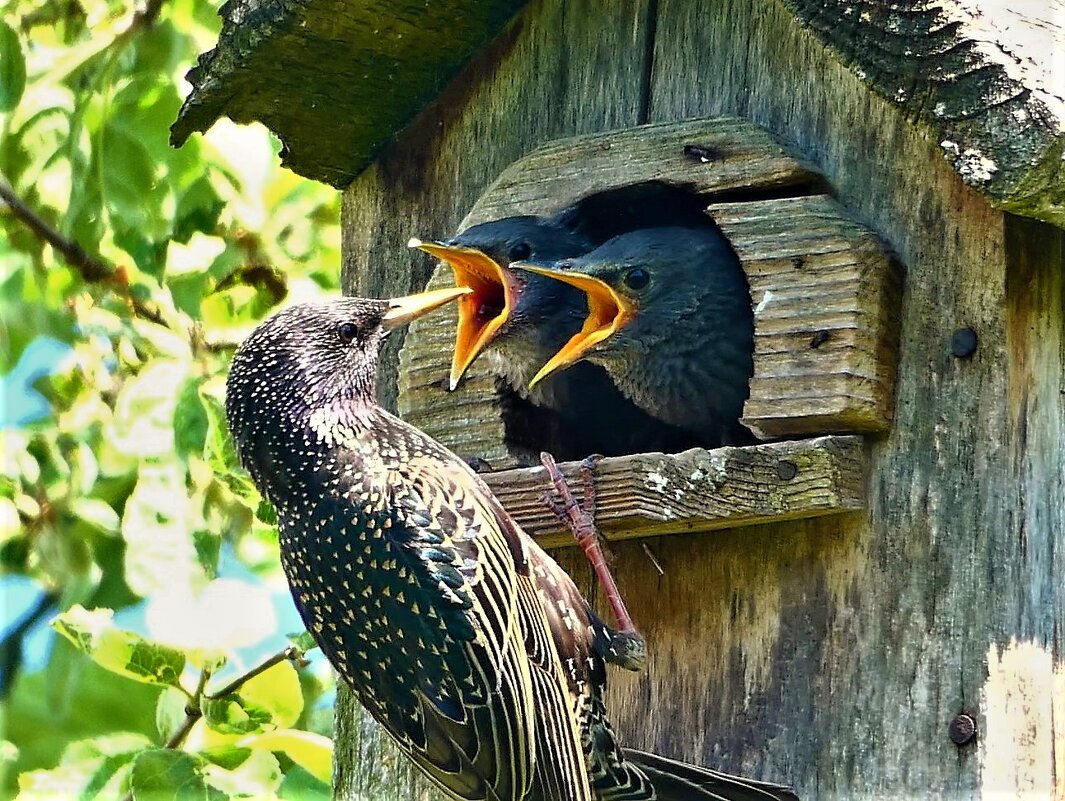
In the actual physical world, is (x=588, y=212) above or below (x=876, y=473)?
above

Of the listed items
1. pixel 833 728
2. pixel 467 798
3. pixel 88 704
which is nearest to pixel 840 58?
pixel 833 728

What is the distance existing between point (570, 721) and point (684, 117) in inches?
38.4

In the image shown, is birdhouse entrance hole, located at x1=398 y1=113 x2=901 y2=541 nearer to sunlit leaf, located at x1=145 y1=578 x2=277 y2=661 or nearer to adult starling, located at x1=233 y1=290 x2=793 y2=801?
adult starling, located at x1=233 y1=290 x2=793 y2=801

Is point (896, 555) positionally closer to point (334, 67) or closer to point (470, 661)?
point (470, 661)

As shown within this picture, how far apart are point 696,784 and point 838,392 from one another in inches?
23.0

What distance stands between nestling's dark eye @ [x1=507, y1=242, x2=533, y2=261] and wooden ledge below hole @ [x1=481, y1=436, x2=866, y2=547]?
15.7 inches

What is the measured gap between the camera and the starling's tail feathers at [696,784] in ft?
8.06

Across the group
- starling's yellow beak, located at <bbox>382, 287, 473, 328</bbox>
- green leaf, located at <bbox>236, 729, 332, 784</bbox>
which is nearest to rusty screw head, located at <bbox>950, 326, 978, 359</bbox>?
starling's yellow beak, located at <bbox>382, 287, 473, 328</bbox>

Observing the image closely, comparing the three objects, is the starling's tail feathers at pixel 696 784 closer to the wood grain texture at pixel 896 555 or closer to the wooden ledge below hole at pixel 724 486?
the wood grain texture at pixel 896 555

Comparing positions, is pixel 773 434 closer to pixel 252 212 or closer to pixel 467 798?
pixel 467 798

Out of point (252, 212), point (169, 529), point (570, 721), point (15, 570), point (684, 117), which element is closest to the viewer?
point (570, 721)

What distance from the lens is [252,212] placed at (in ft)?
12.8

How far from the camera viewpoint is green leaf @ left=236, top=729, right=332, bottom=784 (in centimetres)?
295

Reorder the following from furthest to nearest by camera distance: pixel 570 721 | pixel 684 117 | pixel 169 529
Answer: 1. pixel 169 529
2. pixel 684 117
3. pixel 570 721
